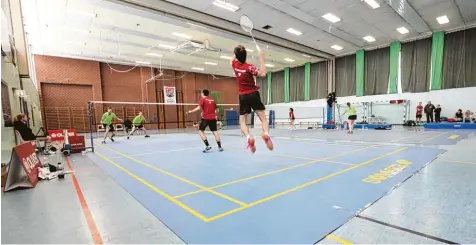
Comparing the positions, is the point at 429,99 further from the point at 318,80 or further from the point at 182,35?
the point at 182,35

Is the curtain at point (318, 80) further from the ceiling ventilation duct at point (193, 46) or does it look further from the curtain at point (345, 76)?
the ceiling ventilation duct at point (193, 46)

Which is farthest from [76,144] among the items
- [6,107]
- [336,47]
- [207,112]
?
[336,47]

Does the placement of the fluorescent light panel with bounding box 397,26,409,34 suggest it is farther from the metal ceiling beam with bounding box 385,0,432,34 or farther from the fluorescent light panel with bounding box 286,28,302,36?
the fluorescent light panel with bounding box 286,28,302,36

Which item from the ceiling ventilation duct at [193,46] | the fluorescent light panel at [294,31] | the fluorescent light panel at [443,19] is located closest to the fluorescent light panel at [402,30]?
the fluorescent light panel at [443,19]

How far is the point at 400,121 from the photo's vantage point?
18688mm

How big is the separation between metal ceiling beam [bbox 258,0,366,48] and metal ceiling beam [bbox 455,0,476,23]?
5.75 m

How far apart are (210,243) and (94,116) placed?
76.3 feet

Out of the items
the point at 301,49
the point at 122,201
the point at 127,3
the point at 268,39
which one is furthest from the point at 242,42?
the point at 122,201

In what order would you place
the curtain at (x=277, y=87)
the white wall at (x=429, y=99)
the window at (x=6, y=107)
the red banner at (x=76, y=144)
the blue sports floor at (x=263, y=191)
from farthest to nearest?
the curtain at (x=277, y=87)
the white wall at (x=429, y=99)
the red banner at (x=76, y=144)
the window at (x=6, y=107)
the blue sports floor at (x=263, y=191)

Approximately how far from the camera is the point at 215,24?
12930mm

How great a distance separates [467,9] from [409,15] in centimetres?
290

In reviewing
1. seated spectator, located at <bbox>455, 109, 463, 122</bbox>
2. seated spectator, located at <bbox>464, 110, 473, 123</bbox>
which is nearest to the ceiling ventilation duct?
seated spectator, located at <bbox>455, 109, 463, 122</bbox>

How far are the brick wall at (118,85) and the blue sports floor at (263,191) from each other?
61.9ft

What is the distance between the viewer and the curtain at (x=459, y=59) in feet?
49.8
